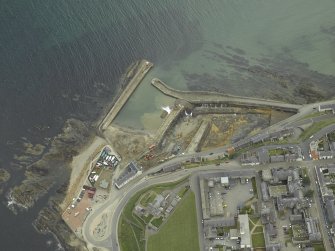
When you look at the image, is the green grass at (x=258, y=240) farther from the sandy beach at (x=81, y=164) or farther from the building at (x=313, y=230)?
the sandy beach at (x=81, y=164)

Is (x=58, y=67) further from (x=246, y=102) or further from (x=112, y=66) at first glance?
(x=246, y=102)

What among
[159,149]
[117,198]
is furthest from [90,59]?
[117,198]

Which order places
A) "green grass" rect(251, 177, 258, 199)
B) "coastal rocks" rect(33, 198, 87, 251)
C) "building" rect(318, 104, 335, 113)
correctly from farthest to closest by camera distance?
1. "building" rect(318, 104, 335, 113)
2. "coastal rocks" rect(33, 198, 87, 251)
3. "green grass" rect(251, 177, 258, 199)

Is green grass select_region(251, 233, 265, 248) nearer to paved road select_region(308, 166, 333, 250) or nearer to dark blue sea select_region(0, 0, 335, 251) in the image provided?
paved road select_region(308, 166, 333, 250)

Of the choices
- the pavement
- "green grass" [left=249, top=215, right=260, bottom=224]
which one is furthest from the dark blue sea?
"green grass" [left=249, top=215, right=260, bottom=224]

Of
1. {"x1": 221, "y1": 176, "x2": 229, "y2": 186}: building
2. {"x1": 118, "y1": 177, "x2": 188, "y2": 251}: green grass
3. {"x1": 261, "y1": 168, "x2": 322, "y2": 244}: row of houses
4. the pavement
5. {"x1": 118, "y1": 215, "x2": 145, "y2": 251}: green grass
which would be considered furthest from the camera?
the pavement

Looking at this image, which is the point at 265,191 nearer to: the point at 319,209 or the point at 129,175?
the point at 319,209

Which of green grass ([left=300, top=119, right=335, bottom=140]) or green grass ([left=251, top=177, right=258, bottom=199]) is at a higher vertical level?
green grass ([left=300, top=119, right=335, bottom=140])

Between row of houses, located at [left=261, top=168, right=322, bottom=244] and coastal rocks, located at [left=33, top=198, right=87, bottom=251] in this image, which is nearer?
row of houses, located at [left=261, top=168, right=322, bottom=244]
